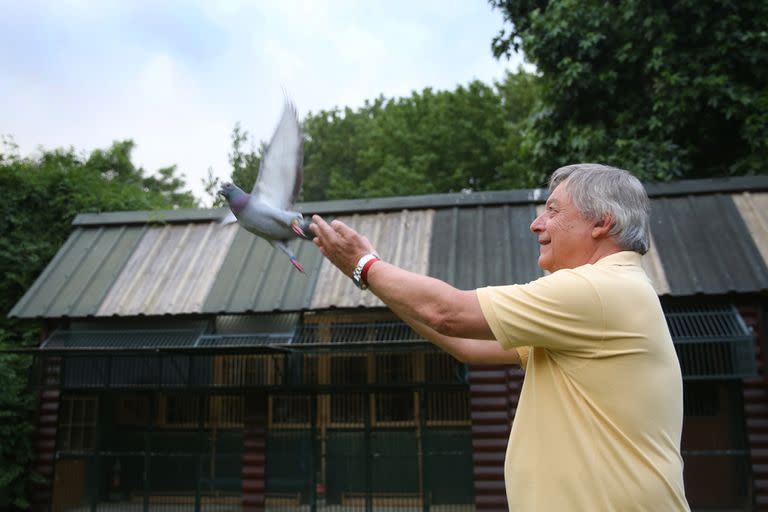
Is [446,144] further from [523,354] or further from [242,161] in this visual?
[523,354]

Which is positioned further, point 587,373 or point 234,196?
point 234,196

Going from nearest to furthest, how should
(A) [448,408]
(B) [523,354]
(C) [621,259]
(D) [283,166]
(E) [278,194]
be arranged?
(C) [621,259], (B) [523,354], (E) [278,194], (D) [283,166], (A) [448,408]

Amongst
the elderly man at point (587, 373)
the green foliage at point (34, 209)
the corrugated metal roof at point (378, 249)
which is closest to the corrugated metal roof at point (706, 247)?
the corrugated metal roof at point (378, 249)

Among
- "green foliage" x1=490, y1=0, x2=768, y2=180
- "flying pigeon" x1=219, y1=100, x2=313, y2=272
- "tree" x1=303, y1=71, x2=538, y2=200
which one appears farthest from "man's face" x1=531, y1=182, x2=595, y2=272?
"tree" x1=303, y1=71, x2=538, y2=200

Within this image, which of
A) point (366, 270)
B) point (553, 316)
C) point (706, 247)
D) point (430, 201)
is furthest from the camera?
point (430, 201)

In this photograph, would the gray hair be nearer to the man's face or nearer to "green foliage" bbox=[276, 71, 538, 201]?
the man's face

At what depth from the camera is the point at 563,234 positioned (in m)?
2.22

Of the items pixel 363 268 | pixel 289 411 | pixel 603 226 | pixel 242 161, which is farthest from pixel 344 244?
pixel 289 411

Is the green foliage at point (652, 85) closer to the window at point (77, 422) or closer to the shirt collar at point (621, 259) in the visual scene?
the window at point (77, 422)

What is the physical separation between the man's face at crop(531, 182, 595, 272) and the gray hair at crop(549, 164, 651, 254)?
0.03 meters

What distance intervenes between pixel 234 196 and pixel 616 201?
1.33 meters

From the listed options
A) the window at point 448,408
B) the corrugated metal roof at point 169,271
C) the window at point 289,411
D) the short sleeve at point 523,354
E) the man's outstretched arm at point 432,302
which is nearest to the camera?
the man's outstretched arm at point 432,302

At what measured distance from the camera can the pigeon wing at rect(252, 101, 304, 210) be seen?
106 inches

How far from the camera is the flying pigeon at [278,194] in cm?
250
